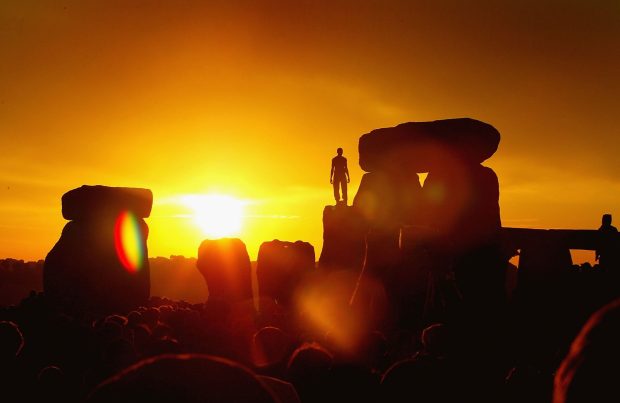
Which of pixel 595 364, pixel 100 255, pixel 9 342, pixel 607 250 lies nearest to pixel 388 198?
pixel 607 250

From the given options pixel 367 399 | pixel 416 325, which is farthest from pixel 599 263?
pixel 367 399

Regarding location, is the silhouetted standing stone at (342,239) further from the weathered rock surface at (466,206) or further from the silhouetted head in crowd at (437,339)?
the silhouetted head in crowd at (437,339)

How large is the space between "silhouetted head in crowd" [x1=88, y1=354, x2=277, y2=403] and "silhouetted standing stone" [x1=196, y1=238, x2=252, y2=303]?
29046 mm

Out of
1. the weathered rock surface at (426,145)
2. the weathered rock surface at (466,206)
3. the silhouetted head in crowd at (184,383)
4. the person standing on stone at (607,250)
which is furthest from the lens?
the weathered rock surface at (426,145)

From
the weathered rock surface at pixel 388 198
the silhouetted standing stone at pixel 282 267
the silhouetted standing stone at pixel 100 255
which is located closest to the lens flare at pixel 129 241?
the silhouetted standing stone at pixel 100 255

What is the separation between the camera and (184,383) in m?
1.84

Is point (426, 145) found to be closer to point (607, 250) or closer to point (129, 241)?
point (607, 250)

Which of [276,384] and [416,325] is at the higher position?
[276,384]

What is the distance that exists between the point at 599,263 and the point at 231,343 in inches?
485

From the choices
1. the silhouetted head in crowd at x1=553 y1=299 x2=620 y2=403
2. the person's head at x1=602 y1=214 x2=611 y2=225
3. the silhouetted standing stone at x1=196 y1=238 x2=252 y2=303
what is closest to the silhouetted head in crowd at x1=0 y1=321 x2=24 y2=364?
the silhouetted head in crowd at x1=553 y1=299 x2=620 y2=403

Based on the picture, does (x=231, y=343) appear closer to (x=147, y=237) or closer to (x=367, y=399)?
(x=367, y=399)

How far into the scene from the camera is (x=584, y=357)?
154cm

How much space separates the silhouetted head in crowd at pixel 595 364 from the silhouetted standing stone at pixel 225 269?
97.0 feet

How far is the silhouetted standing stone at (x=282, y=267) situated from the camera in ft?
100
